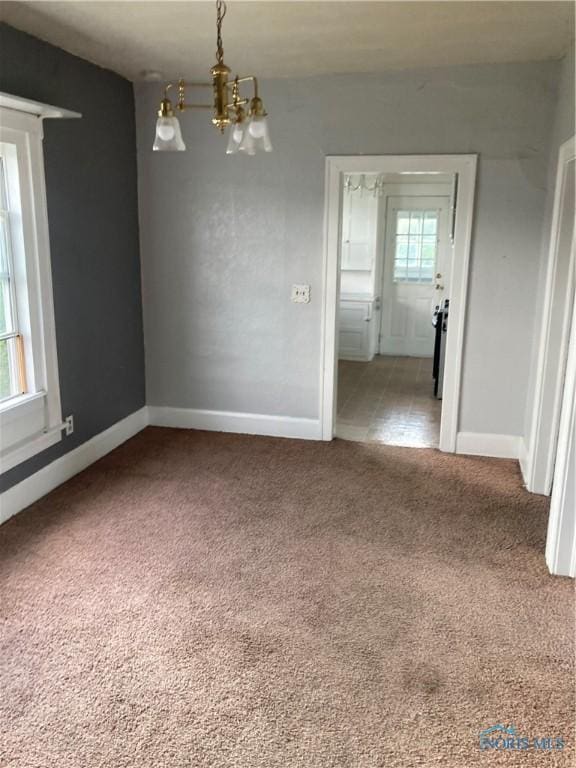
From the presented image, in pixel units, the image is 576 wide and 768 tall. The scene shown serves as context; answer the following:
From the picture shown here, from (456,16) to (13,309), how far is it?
2755mm

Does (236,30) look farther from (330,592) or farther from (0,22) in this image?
(330,592)

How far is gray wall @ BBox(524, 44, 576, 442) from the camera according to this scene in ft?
11.2

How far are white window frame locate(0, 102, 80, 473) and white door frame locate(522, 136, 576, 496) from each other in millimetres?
2823

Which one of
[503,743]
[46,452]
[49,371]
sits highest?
[49,371]

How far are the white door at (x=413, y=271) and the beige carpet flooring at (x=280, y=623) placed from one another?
4.24 m

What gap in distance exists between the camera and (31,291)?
3.47 m

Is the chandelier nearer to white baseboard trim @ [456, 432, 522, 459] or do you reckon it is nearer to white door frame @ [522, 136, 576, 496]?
white door frame @ [522, 136, 576, 496]

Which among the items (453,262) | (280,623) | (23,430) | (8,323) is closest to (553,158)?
(453,262)

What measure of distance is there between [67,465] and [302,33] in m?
2.90

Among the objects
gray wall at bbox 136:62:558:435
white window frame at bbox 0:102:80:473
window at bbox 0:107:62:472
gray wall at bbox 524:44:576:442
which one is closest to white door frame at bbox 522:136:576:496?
gray wall at bbox 524:44:576:442

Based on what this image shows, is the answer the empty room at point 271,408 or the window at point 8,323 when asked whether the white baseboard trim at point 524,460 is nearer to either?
the empty room at point 271,408

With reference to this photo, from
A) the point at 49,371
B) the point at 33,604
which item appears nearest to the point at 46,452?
the point at 49,371

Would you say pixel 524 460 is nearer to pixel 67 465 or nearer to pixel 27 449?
pixel 67 465

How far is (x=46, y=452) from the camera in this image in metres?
3.77
